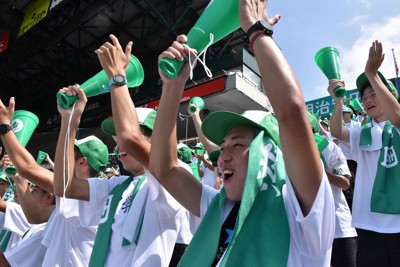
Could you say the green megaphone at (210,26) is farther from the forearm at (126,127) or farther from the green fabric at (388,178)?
the green fabric at (388,178)

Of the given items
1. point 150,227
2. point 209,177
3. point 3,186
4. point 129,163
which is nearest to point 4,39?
point 3,186

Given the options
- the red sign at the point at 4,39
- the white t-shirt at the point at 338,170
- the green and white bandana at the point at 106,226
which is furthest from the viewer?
the red sign at the point at 4,39

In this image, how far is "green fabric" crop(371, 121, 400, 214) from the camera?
97.1 inches

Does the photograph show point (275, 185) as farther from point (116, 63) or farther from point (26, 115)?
point (26, 115)

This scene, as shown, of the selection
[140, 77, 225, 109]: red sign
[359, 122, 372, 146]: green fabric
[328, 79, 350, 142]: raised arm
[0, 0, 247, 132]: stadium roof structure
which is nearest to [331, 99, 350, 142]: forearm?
[328, 79, 350, 142]: raised arm

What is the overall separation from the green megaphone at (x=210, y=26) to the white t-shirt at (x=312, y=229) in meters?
0.68

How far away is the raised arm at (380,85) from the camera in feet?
8.00

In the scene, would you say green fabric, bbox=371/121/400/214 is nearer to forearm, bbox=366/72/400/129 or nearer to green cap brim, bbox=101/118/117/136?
forearm, bbox=366/72/400/129

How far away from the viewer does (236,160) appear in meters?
1.49

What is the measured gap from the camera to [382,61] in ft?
8.13

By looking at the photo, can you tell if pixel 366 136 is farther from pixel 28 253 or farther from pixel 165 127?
pixel 28 253

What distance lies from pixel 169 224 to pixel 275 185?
0.92 m

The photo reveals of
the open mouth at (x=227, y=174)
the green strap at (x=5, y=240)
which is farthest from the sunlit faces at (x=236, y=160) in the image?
the green strap at (x=5, y=240)

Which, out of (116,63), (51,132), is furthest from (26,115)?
(51,132)
